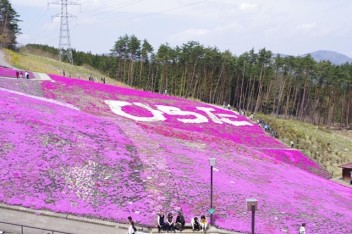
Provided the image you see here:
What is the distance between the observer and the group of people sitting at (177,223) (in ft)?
80.2

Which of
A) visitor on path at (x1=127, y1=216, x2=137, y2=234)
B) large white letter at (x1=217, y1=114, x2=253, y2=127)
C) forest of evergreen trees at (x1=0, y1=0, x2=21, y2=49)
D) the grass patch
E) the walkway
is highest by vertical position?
forest of evergreen trees at (x1=0, y1=0, x2=21, y2=49)

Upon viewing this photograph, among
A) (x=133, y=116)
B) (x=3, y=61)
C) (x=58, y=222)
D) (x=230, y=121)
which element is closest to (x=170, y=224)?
(x=58, y=222)

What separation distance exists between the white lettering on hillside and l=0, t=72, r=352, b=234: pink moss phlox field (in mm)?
7244

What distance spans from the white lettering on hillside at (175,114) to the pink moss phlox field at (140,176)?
7244 millimetres

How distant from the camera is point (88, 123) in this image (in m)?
39.3

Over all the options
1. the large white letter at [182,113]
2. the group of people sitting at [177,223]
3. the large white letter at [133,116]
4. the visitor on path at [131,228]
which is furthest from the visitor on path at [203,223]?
the large white letter at [182,113]

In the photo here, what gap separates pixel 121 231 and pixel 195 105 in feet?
143

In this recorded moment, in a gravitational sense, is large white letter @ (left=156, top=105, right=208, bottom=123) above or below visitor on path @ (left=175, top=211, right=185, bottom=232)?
above

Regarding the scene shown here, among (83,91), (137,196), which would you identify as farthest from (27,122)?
(83,91)

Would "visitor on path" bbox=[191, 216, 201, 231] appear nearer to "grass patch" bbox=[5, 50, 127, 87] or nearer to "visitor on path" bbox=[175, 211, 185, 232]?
"visitor on path" bbox=[175, 211, 185, 232]

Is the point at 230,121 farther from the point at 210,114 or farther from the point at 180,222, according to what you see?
the point at 180,222

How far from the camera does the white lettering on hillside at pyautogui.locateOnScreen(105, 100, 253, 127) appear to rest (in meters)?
53.0

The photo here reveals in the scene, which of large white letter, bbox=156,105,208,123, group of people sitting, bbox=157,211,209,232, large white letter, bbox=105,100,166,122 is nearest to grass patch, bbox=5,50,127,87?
large white letter, bbox=105,100,166,122

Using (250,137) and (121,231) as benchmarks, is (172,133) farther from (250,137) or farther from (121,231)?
(121,231)
